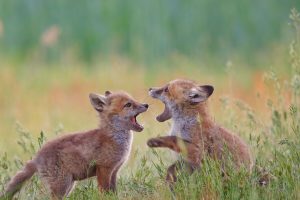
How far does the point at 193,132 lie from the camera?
969 cm

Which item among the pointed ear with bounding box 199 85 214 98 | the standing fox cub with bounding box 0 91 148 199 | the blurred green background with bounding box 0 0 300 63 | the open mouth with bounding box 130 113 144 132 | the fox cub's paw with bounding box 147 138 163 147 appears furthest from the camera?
the blurred green background with bounding box 0 0 300 63

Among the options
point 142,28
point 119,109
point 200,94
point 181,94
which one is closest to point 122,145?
point 119,109

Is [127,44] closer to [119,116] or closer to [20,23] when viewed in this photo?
[20,23]

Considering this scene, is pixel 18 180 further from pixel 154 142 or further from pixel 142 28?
pixel 142 28

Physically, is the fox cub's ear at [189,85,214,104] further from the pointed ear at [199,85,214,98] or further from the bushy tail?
the bushy tail

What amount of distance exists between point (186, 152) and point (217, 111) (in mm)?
7600

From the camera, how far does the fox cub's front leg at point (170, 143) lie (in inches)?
362

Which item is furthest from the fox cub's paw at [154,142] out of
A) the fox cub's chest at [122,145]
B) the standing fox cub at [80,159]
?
the fox cub's chest at [122,145]

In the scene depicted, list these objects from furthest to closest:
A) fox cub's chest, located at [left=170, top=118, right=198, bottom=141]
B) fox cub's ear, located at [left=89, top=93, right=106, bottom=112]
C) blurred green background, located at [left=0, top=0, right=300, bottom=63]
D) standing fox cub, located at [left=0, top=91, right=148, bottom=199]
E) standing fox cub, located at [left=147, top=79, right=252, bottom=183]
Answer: blurred green background, located at [left=0, top=0, right=300, bottom=63], fox cub's ear, located at [left=89, top=93, right=106, bottom=112], fox cub's chest, located at [left=170, top=118, right=198, bottom=141], standing fox cub, located at [left=0, top=91, right=148, bottom=199], standing fox cub, located at [left=147, top=79, right=252, bottom=183]

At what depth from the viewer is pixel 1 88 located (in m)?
18.7

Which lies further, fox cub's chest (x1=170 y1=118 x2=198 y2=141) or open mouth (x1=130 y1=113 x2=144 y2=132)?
open mouth (x1=130 y1=113 x2=144 y2=132)

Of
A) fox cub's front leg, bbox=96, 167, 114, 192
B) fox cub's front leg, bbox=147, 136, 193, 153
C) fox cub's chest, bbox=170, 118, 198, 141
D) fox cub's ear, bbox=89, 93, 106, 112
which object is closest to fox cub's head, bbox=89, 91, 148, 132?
fox cub's ear, bbox=89, 93, 106, 112

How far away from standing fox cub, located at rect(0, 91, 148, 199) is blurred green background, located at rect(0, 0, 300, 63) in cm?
925

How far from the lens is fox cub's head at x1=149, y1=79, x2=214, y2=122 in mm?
9914
